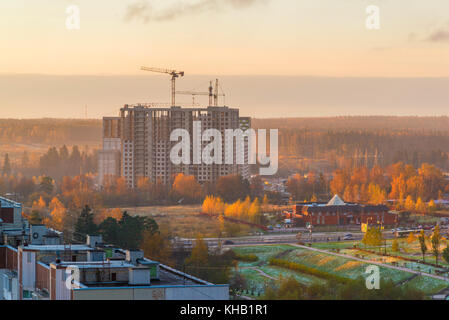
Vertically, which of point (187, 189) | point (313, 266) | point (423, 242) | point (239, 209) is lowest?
point (313, 266)

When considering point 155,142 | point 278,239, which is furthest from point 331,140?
point 278,239

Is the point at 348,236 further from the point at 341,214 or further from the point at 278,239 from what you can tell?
the point at 341,214

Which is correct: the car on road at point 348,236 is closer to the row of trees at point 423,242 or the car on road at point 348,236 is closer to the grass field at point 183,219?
the row of trees at point 423,242

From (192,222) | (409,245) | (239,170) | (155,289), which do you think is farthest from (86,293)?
(239,170)

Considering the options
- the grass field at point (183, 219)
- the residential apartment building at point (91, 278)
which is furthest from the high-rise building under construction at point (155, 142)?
the residential apartment building at point (91, 278)

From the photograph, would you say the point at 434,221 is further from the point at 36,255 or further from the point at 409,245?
the point at 36,255
